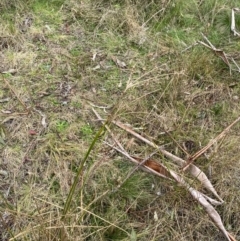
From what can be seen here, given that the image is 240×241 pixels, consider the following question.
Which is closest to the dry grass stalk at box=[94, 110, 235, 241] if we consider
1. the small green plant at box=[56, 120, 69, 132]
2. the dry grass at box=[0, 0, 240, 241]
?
the dry grass at box=[0, 0, 240, 241]

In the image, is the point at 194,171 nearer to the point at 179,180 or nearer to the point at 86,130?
the point at 179,180

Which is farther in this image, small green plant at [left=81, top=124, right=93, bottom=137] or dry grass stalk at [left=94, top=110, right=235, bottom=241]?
small green plant at [left=81, top=124, right=93, bottom=137]

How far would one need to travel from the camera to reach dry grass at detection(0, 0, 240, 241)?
235cm

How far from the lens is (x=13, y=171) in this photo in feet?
8.22

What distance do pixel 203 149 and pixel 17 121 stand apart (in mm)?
1187

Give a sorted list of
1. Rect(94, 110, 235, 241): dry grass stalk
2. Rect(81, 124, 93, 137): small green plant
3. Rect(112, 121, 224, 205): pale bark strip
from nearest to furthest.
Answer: Rect(94, 110, 235, 241): dry grass stalk
Rect(112, 121, 224, 205): pale bark strip
Rect(81, 124, 93, 137): small green plant

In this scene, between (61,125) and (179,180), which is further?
(61,125)

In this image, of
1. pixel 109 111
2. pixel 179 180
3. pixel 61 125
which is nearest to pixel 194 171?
pixel 179 180

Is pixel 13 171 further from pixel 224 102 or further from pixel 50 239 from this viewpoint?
pixel 224 102

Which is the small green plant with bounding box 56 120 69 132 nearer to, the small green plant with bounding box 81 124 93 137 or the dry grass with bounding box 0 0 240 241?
the dry grass with bounding box 0 0 240 241

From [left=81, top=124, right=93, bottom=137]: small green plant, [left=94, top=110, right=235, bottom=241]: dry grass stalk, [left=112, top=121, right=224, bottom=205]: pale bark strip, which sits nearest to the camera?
[left=94, top=110, right=235, bottom=241]: dry grass stalk

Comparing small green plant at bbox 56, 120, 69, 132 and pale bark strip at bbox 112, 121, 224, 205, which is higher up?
small green plant at bbox 56, 120, 69, 132

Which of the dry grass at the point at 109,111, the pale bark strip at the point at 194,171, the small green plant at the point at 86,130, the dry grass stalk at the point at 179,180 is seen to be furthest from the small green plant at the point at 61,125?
the pale bark strip at the point at 194,171

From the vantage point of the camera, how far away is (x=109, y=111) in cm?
290
